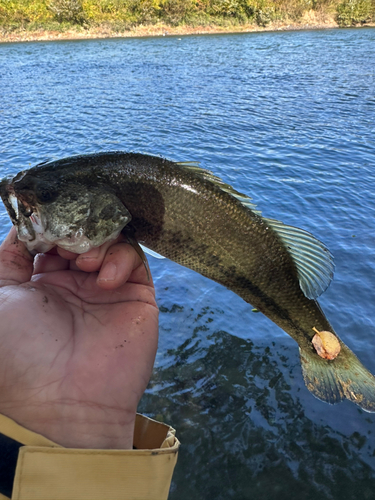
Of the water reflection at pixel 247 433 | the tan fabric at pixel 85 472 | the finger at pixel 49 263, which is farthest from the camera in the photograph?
the water reflection at pixel 247 433

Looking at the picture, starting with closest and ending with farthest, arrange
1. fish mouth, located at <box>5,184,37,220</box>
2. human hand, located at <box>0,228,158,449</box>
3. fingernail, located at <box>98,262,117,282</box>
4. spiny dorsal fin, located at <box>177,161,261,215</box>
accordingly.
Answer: human hand, located at <box>0,228,158,449</box> → fingernail, located at <box>98,262,117,282</box> → fish mouth, located at <box>5,184,37,220</box> → spiny dorsal fin, located at <box>177,161,261,215</box>

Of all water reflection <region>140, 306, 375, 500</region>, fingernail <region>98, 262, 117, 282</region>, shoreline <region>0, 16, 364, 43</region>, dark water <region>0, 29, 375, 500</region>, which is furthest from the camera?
shoreline <region>0, 16, 364, 43</region>

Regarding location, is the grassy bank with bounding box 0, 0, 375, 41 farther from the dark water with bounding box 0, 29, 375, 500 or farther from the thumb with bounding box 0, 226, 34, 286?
the thumb with bounding box 0, 226, 34, 286

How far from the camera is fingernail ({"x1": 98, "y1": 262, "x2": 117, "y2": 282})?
2.43 m

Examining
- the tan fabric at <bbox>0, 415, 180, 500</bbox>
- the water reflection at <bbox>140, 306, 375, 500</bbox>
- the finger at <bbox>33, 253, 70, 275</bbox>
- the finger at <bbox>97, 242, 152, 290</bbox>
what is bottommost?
the water reflection at <bbox>140, 306, 375, 500</bbox>

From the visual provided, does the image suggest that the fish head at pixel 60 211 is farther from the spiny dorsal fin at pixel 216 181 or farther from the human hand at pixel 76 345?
the spiny dorsal fin at pixel 216 181

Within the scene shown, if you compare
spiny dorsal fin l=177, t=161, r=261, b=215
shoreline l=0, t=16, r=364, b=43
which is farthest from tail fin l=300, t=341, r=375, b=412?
shoreline l=0, t=16, r=364, b=43

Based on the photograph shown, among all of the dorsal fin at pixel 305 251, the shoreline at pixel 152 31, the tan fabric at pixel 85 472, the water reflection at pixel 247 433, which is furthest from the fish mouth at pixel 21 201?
the shoreline at pixel 152 31

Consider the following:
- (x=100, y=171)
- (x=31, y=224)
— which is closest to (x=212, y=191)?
(x=100, y=171)

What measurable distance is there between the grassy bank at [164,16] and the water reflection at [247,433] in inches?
2247

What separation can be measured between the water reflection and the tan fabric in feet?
7.52

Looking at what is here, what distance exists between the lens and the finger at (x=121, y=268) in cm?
244

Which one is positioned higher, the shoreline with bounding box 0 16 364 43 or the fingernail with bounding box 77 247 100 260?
the shoreline with bounding box 0 16 364 43

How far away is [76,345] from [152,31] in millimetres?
61560
